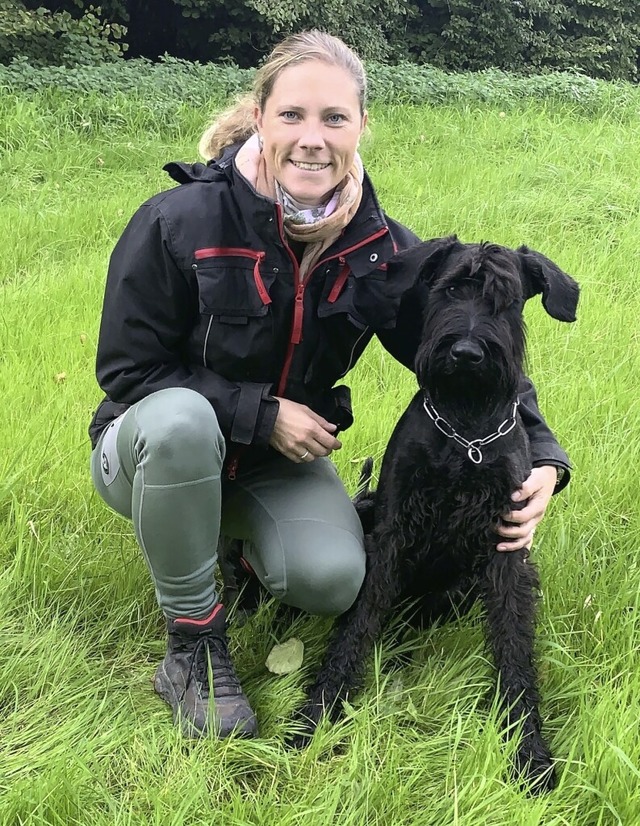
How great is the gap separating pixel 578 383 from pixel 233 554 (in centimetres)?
186

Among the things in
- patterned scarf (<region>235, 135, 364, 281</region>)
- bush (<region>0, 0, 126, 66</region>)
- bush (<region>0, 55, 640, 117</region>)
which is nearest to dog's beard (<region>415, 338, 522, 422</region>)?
patterned scarf (<region>235, 135, 364, 281</region>)

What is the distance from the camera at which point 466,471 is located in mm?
2152

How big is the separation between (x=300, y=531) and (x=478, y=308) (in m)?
0.82

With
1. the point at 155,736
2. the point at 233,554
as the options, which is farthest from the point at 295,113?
the point at 155,736

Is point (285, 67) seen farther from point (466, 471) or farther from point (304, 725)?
point (304, 725)

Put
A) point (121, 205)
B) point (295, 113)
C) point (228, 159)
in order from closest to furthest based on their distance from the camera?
point (295, 113), point (228, 159), point (121, 205)

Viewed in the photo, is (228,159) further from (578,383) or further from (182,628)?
(578,383)

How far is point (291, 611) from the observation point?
2520 mm

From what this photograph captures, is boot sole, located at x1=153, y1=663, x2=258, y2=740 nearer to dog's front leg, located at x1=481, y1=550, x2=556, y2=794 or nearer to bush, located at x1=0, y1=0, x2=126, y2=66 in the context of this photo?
dog's front leg, located at x1=481, y1=550, x2=556, y2=794

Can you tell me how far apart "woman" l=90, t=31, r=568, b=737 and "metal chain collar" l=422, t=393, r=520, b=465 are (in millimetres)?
174

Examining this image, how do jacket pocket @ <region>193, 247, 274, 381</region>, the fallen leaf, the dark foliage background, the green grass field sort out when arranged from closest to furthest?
the green grass field < jacket pocket @ <region>193, 247, 274, 381</region> < the fallen leaf < the dark foliage background

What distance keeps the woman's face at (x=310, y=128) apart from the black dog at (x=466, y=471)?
1.06ft

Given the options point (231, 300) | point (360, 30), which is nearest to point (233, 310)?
point (231, 300)

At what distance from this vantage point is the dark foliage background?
9938 mm
